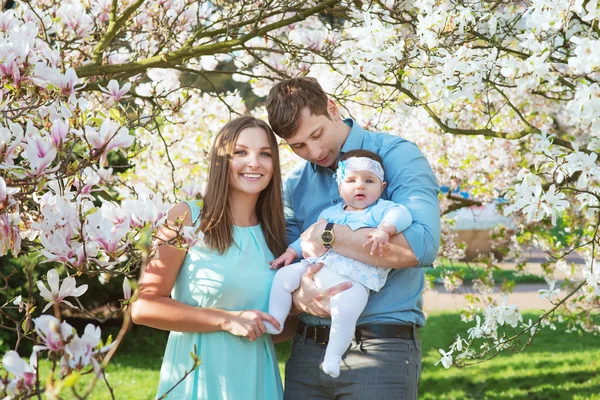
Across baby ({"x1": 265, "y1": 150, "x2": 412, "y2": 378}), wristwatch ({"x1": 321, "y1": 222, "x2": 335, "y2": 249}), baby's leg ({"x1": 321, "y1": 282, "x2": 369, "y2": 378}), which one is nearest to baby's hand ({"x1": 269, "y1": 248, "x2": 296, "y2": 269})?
baby ({"x1": 265, "y1": 150, "x2": 412, "y2": 378})

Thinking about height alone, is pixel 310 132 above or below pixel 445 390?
above

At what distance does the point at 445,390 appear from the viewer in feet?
22.4

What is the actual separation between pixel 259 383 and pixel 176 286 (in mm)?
458

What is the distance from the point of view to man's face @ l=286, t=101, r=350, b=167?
268 centimetres

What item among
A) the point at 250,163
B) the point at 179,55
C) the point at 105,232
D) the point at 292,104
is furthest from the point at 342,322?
the point at 179,55

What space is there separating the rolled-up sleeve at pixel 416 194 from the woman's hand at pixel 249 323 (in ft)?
1.84

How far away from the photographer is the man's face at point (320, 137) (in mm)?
2678

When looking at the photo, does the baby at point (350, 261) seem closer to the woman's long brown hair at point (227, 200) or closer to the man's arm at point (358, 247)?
the man's arm at point (358, 247)

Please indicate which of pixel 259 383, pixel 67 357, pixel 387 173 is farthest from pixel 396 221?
pixel 67 357

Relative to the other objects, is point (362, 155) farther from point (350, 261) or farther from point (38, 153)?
point (38, 153)

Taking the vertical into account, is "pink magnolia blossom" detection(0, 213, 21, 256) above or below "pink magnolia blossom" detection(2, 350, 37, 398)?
above

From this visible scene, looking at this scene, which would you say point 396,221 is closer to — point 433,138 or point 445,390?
point 433,138

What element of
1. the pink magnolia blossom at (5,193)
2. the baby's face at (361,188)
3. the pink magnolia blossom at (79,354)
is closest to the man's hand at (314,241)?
the baby's face at (361,188)

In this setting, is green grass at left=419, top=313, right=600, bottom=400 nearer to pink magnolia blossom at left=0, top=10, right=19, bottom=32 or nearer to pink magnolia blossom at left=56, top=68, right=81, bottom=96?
pink magnolia blossom at left=0, top=10, right=19, bottom=32
